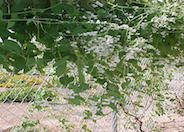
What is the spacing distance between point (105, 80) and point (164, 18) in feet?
0.88

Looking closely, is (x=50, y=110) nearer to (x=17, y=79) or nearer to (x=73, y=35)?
(x=17, y=79)

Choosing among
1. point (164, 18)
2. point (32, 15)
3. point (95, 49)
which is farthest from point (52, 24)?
point (164, 18)

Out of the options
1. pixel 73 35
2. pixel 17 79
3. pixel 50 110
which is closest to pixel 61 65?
pixel 73 35

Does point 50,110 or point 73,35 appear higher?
point 73,35

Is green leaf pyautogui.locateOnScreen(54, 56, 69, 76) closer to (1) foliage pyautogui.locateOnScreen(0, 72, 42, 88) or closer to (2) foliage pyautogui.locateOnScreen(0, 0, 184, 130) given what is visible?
(2) foliage pyautogui.locateOnScreen(0, 0, 184, 130)

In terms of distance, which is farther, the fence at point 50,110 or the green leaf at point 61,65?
the fence at point 50,110

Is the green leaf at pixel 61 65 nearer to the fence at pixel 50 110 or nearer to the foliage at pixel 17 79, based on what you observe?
the fence at pixel 50 110

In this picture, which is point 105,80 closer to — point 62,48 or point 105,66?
point 105,66

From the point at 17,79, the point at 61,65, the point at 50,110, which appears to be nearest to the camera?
the point at 61,65

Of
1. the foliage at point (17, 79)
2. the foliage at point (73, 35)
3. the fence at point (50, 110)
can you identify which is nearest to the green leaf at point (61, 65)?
the foliage at point (73, 35)

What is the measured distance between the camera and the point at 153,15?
2.77ft

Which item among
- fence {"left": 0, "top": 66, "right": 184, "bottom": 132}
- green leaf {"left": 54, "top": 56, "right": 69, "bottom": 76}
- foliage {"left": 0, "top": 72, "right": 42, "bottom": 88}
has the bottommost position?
fence {"left": 0, "top": 66, "right": 184, "bottom": 132}

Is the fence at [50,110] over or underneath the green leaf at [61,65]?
underneath

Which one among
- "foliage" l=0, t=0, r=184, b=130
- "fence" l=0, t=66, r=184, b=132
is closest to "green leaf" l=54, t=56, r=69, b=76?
"foliage" l=0, t=0, r=184, b=130
